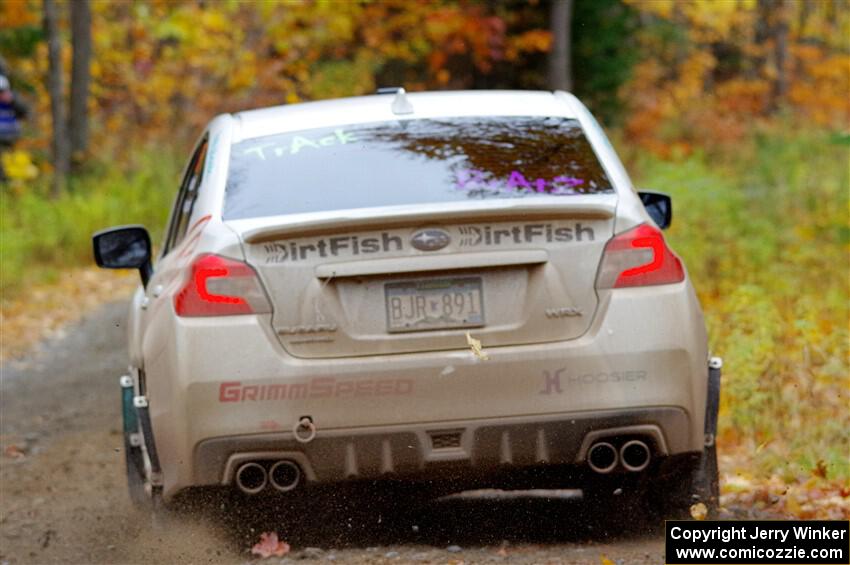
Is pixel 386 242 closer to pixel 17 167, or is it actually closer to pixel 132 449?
pixel 132 449

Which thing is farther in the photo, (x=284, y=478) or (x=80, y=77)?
(x=80, y=77)

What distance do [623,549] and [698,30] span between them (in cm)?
4359

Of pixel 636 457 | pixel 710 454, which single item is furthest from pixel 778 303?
pixel 636 457

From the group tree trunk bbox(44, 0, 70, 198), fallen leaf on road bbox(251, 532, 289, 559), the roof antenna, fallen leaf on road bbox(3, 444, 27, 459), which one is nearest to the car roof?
the roof antenna

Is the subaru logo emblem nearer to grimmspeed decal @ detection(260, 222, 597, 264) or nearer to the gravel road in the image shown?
grimmspeed decal @ detection(260, 222, 597, 264)

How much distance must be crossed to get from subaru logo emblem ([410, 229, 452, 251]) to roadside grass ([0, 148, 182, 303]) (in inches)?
371

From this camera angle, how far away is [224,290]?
487 centimetres

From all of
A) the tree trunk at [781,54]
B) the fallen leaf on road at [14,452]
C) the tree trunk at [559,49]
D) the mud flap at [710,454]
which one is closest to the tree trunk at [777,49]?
the tree trunk at [781,54]

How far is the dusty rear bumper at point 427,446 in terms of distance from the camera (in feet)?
15.9

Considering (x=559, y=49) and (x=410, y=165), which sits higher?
(x=410, y=165)

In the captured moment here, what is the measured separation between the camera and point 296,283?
15.8 feet

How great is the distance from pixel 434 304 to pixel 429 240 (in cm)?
21

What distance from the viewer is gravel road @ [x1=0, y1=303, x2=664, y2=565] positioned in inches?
207

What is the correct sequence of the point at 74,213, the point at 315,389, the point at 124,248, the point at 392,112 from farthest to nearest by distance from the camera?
the point at 74,213, the point at 124,248, the point at 392,112, the point at 315,389
